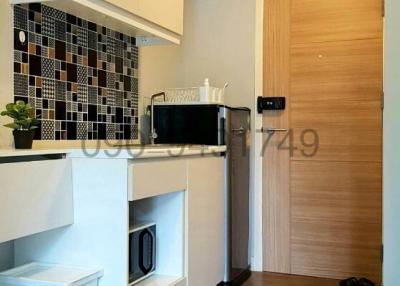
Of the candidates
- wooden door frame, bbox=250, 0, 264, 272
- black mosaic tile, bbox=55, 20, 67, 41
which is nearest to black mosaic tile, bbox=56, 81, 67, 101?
black mosaic tile, bbox=55, 20, 67, 41

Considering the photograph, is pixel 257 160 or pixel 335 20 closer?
pixel 335 20

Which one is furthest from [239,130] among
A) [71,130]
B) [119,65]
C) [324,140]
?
[71,130]

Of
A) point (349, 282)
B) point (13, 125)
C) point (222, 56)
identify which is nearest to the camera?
point (13, 125)

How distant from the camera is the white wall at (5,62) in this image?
2064 millimetres

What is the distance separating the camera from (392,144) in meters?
2.22

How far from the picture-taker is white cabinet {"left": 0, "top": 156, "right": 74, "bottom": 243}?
5.66 ft

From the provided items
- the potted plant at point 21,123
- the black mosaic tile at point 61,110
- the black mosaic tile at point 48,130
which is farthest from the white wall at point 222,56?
the potted plant at point 21,123

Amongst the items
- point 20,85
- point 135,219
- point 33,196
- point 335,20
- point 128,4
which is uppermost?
point 335,20

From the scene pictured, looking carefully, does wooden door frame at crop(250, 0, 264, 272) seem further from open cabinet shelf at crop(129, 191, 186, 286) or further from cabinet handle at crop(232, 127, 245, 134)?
open cabinet shelf at crop(129, 191, 186, 286)

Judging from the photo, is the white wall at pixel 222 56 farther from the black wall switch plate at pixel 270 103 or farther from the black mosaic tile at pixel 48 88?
the black mosaic tile at pixel 48 88

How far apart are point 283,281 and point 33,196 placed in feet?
6.74

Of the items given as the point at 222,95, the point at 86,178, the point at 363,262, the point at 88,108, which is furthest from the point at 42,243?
the point at 363,262

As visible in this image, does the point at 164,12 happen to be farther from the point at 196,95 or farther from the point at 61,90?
the point at 61,90

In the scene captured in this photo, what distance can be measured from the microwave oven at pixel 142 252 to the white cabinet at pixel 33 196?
0.39 m
